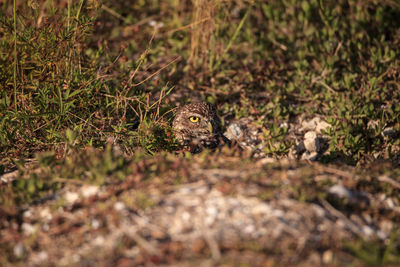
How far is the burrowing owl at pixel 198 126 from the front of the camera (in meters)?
5.34

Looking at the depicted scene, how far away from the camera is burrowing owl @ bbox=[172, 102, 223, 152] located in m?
5.34

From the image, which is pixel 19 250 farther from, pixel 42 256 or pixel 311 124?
pixel 311 124

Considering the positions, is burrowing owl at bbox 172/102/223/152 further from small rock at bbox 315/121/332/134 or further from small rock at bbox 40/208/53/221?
small rock at bbox 40/208/53/221

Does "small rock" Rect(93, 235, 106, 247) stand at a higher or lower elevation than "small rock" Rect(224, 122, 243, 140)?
higher

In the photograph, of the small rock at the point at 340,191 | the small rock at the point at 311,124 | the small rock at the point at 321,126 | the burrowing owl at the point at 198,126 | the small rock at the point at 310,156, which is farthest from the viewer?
the small rock at the point at 311,124

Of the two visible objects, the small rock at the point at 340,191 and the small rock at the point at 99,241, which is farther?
the small rock at the point at 340,191

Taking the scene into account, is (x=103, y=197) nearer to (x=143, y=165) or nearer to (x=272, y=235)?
(x=143, y=165)

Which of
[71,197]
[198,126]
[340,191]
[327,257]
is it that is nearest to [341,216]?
[340,191]

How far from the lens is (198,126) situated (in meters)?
5.42

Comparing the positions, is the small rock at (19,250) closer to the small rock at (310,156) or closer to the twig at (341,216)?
the twig at (341,216)

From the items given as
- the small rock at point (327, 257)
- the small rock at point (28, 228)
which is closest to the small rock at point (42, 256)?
the small rock at point (28, 228)

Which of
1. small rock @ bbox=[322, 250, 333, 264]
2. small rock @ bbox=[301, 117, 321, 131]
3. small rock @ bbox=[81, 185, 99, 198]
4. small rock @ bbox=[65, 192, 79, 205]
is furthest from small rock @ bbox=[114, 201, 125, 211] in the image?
small rock @ bbox=[301, 117, 321, 131]

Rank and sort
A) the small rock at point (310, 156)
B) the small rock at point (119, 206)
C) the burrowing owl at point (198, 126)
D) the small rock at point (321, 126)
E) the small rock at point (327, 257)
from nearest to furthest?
the small rock at point (327, 257) → the small rock at point (119, 206) → the burrowing owl at point (198, 126) → the small rock at point (310, 156) → the small rock at point (321, 126)

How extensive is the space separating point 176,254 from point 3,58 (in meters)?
3.72
